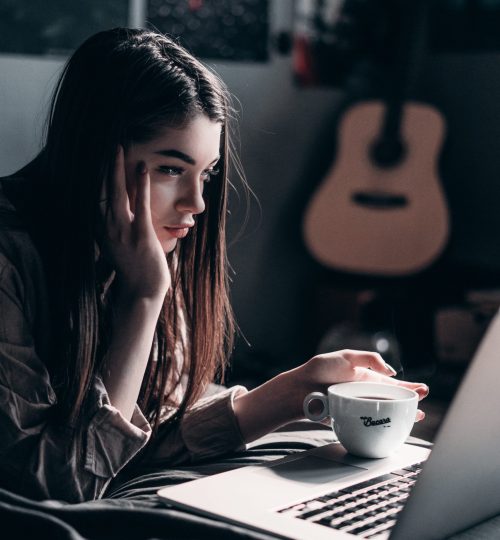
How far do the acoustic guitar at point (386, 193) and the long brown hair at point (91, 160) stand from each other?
1.87 metres

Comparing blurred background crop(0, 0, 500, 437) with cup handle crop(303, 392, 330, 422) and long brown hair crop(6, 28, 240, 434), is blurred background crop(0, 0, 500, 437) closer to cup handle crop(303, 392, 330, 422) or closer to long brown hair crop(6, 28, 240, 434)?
long brown hair crop(6, 28, 240, 434)

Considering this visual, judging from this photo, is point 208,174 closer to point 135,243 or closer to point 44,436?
point 135,243

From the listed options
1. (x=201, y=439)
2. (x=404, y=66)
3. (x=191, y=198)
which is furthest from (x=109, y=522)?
(x=404, y=66)

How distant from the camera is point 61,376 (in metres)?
1.03

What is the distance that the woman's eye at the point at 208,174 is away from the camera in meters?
1.13

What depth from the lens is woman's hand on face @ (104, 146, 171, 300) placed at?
1035 mm

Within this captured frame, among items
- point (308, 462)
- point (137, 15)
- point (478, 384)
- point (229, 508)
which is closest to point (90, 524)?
point (229, 508)

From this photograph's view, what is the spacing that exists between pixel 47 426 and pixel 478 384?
485 millimetres

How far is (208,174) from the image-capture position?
46.4 inches

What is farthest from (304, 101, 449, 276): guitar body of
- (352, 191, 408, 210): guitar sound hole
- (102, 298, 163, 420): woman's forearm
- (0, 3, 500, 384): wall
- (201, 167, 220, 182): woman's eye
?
(102, 298, 163, 420): woman's forearm

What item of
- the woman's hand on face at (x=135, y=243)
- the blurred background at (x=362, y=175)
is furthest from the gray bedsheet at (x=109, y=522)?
the blurred background at (x=362, y=175)

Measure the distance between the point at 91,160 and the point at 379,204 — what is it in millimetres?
2042

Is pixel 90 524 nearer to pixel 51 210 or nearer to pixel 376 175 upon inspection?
pixel 51 210

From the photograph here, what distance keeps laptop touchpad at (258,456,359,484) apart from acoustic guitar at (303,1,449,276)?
6.97ft
